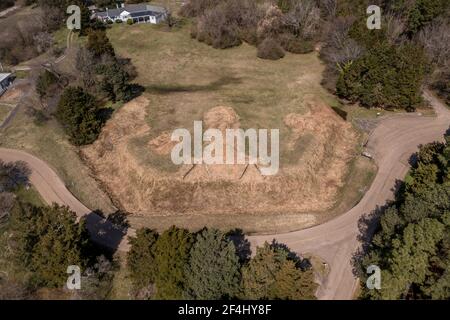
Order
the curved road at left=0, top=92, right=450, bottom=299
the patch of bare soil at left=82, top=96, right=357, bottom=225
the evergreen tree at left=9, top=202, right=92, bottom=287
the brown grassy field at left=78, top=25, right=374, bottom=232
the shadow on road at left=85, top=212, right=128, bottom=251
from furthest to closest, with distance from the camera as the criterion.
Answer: the patch of bare soil at left=82, top=96, right=357, bottom=225 < the brown grassy field at left=78, top=25, right=374, bottom=232 < the shadow on road at left=85, top=212, right=128, bottom=251 < the curved road at left=0, top=92, right=450, bottom=299 < the evergreen tree at left=9, top=202, right=92, bottom=287

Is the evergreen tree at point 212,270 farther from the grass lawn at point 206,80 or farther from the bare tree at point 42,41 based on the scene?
the bare tree at point 42,41

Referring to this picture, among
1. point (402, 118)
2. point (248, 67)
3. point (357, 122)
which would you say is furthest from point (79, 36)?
point (402, 118)

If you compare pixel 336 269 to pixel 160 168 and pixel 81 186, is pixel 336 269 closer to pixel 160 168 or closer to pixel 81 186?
pixel 160 168

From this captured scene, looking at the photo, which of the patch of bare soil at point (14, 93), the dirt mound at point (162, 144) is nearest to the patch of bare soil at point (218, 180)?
the dirt mound at point (162, 144)

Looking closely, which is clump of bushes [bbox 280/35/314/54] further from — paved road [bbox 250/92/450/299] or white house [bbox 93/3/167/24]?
white house [bbox 93/3/167/24]

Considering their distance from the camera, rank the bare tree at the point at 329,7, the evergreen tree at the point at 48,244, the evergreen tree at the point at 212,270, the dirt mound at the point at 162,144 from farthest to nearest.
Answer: the bare tree at the point at 329,7 < the dirt mound at the point at 162,144 < the evergreen tree at the point at 48,244 < the evergreen tree at the point at 212,270

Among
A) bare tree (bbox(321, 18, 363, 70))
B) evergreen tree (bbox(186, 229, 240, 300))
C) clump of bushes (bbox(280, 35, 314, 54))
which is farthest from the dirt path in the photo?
evergreen tree (bbox(186, 229, 240, 300))
